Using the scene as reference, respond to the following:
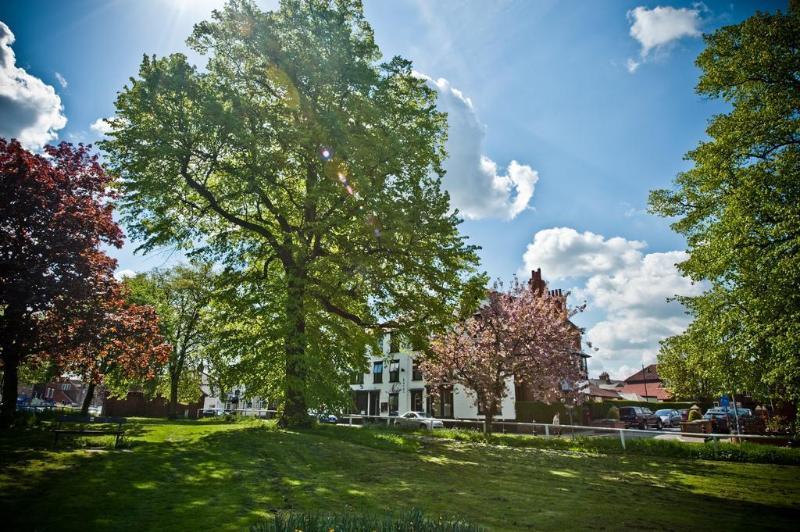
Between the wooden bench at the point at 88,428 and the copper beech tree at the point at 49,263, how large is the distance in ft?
6.16

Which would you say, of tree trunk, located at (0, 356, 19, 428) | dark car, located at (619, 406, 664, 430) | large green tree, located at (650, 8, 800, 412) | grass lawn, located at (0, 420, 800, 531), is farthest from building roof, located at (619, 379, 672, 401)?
tree trunk, located at (0, 356, 19, 428)

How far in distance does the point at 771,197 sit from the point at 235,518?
20.0 metres

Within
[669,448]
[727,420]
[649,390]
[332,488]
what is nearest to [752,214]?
[669,448]

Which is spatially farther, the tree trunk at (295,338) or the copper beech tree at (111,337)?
the tree trunk at (295,338)

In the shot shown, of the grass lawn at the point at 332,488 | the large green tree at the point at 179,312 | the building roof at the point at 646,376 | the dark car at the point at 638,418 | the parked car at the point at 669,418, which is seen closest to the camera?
the grass lawn at the point at 332,488

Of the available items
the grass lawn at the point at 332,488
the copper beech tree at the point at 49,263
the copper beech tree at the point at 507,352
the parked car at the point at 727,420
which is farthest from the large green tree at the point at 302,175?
the parked car at the point at 727,420

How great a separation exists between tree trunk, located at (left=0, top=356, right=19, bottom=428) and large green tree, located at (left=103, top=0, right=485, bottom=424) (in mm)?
6087

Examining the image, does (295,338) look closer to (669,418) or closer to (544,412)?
(544,412)

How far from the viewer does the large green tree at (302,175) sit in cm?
1609

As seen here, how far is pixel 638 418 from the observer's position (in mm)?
39531

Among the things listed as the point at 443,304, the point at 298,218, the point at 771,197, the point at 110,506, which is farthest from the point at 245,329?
the point at 771,197

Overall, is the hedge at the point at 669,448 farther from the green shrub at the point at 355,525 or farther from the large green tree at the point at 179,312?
the large green tree at the point at 179,312

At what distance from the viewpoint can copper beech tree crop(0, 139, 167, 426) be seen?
1327cm

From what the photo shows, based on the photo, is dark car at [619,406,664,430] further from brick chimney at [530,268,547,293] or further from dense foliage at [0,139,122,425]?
dense foliage at [0,139,122,425]
